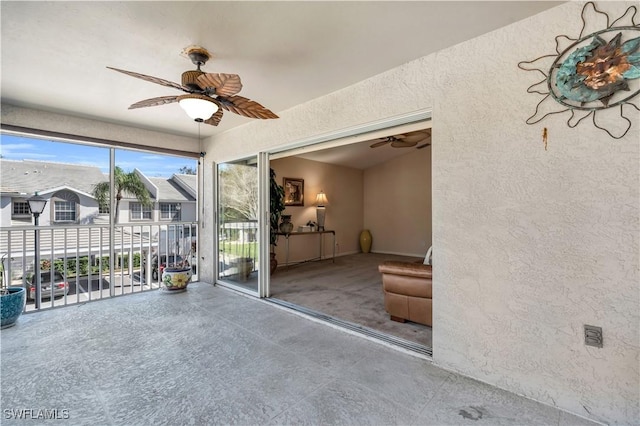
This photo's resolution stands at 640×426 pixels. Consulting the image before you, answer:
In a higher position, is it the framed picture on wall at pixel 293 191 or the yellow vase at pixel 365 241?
the framed picture on wall at pixel 293 191

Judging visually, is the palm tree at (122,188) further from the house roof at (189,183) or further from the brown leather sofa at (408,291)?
the brown leather sofa at (408,291)

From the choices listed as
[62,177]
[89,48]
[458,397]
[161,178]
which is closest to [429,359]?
[458,397]

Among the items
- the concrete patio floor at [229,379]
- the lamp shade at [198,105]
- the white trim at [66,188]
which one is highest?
the lamp shade at [198,105]

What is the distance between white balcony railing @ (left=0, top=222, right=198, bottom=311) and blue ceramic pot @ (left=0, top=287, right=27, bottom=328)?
49cm

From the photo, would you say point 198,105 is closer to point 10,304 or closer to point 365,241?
point 10,304

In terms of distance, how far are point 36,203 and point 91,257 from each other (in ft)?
3.48

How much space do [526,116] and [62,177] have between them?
5.09 metres

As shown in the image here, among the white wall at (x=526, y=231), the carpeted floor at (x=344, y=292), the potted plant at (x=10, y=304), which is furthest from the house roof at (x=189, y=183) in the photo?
the white wall at (x=526, y=231)

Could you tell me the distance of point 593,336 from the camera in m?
1.56

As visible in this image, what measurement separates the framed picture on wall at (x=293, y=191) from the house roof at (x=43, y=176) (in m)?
3.36

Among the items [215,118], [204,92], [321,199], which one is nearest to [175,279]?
[215,118]

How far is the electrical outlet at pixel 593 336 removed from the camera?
1543mm

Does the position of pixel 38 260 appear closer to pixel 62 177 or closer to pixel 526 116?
pixel 62 177

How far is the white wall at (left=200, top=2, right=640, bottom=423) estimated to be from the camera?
1.50 m
